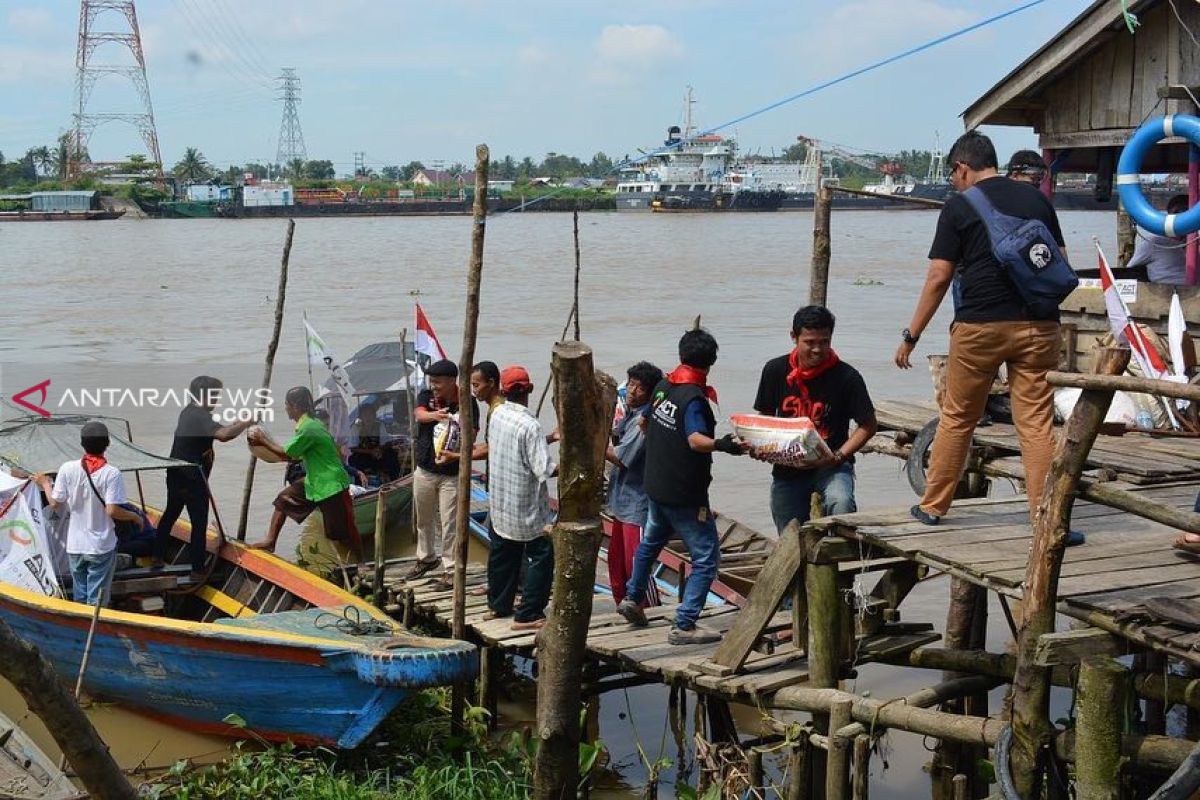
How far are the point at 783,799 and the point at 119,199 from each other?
276 feet

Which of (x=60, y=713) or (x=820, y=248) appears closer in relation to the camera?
(x=60, y=713)

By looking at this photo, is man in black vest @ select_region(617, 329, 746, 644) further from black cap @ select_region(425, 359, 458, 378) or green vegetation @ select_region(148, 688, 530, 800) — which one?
black cap @ select_region(425, 359, 458, 378)

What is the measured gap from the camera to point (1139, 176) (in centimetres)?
891

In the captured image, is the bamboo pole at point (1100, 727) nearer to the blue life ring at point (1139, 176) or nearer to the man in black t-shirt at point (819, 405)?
the man in black t-shirt at point (819, 405)

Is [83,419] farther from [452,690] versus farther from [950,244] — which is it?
[950,244]

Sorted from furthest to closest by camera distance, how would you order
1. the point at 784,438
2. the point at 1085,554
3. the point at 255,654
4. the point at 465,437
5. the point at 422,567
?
1. the point at 422,567
2. the point at 465,437
3. the point at 255,654
4. the point at 784,438
5. the point at 1085,554

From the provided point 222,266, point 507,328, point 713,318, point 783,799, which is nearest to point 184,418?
point 783,799

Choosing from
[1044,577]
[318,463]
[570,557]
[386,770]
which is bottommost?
[386,770]

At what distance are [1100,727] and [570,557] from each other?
234 cm

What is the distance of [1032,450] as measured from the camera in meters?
5.71

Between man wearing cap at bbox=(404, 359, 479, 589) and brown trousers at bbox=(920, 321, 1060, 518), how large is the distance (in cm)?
381

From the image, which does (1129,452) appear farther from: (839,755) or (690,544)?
(839,755)

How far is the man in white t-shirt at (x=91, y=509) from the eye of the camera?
851cm

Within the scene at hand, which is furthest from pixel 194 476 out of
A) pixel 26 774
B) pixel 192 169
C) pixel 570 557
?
pixel 192 169
